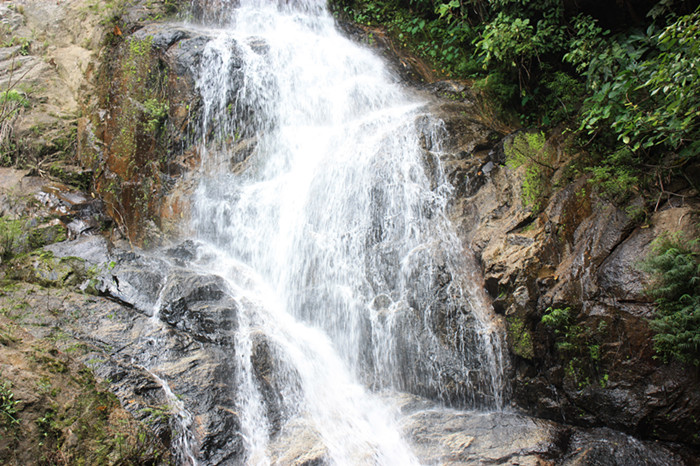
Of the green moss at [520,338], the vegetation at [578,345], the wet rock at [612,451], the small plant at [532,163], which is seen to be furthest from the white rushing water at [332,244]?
the small plant at [532,163]

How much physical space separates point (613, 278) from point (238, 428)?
15.2 feet

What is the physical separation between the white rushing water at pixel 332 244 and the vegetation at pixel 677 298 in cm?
182

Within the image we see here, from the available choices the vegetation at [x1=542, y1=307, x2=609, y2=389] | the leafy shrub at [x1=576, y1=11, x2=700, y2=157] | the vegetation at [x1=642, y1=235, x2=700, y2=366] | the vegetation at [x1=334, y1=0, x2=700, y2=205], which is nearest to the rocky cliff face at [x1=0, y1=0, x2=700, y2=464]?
the vegetation at [x1=542, y1=307, x2=609, y2=389]

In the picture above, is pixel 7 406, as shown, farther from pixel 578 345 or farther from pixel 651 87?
pixel 651 87

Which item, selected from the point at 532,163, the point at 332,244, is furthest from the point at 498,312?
the point at 332,244

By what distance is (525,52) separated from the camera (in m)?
7.11

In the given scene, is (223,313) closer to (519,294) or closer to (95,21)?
(519,294)

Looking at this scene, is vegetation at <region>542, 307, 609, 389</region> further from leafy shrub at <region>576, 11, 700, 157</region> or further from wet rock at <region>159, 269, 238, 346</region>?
wet rock at <region>159, 269, 238, 346</region>

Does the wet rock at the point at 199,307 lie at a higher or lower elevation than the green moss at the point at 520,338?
lower

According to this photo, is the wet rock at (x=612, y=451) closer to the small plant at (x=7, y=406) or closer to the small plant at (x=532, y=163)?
the small plant at (x=532, y=163)

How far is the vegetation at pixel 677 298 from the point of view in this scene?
411 centimetres

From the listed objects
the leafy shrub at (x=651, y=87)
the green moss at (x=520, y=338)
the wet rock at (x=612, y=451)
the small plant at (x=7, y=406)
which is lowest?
the wet rock at (x=612, y=451)

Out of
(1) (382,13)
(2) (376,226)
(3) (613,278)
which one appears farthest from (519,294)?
(1) (382,13)

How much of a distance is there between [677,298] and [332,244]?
180 inches
